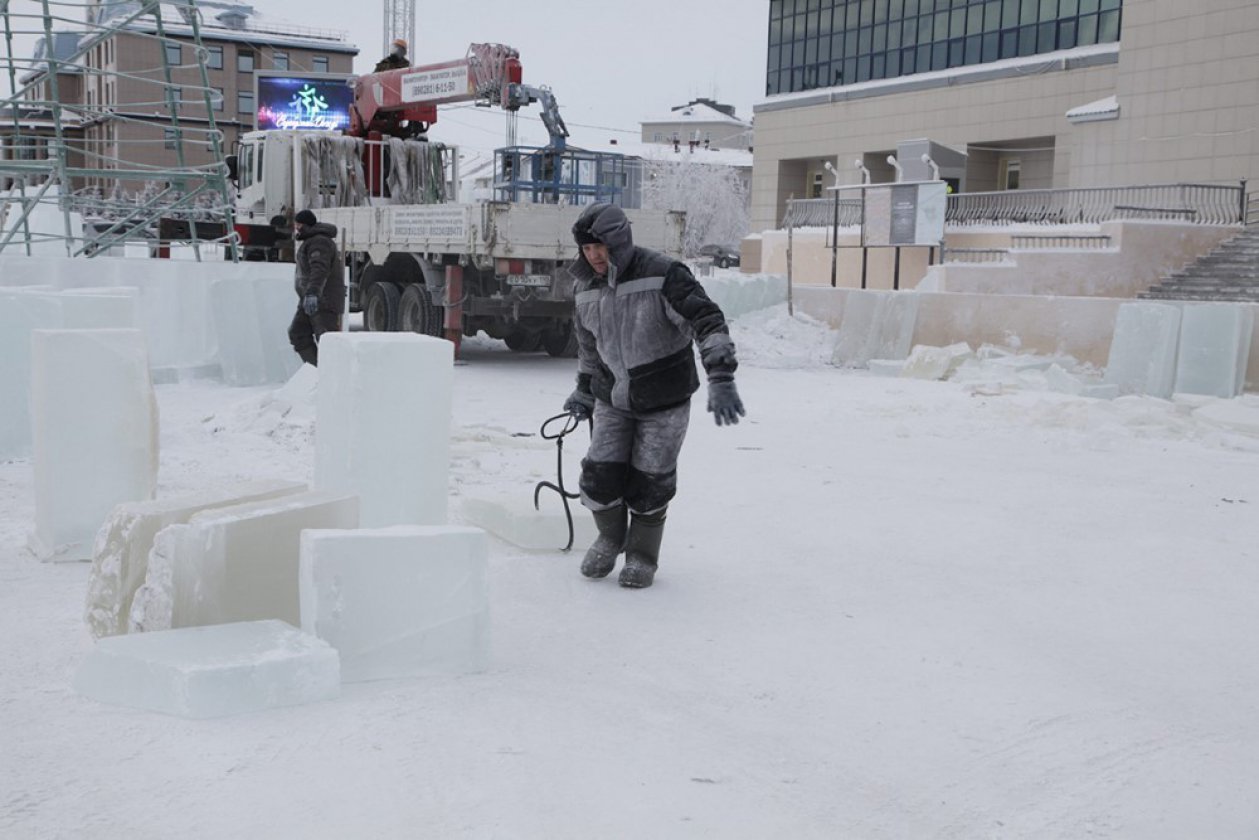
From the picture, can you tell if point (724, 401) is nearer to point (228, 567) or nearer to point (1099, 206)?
point (228, 567)

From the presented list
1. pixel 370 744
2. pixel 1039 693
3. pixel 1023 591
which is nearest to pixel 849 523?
pixel 1023 591

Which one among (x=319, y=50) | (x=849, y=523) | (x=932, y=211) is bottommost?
(x=849, y=523)

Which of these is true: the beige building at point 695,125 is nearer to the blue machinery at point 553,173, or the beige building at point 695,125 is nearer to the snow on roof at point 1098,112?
the snow on roof at point 1098,112

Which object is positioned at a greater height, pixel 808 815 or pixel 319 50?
pixel 319 50

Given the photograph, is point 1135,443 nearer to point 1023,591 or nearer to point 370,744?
point 1023,591

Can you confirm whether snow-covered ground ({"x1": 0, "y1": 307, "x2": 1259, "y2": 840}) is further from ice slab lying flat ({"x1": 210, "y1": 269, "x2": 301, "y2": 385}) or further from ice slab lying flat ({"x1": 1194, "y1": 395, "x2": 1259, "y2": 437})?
ice slab lying flat ({"x1": 210, "y1": 269, "x2": 301, "y2": 385})

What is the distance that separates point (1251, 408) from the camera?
10922mm

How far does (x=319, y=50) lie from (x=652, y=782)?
8273 cm

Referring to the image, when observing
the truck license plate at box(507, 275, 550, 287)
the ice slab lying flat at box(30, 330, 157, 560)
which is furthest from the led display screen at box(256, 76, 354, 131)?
the ice slab lying flat at box(30, 330, 157, 560)

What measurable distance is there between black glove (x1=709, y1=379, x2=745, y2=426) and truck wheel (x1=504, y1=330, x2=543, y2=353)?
1117 centimetres

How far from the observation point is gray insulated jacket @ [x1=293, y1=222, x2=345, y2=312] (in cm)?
1166

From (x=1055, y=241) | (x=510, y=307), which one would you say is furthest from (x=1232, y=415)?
(x=1055, y=241)

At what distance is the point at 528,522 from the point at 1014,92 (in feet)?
112

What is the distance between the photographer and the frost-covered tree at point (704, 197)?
73.6m
